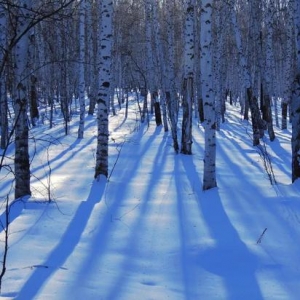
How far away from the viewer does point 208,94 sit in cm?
741

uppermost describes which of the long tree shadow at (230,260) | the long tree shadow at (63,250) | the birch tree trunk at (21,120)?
the birch tree trunk at (21,120)

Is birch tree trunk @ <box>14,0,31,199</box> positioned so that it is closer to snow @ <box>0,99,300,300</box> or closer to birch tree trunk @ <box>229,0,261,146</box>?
snow @ <box>0,99,300,300</box>

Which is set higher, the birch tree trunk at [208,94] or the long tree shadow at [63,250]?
the birch tree trunk at [208,94]

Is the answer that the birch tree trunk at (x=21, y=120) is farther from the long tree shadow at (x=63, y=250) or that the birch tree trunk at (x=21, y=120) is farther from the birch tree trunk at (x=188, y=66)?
the birch tree trunk at (x=188, y=66)

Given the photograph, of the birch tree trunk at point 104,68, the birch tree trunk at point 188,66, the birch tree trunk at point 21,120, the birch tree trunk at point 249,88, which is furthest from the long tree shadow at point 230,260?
the birch tree trunk at point 249,88

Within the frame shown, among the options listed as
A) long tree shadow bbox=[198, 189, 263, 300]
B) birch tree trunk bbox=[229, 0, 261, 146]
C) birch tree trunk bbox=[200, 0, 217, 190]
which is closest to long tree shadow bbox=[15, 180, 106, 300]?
long tree shadow bbox=[198, 189, 263, 300]

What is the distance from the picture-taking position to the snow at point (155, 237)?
375cm

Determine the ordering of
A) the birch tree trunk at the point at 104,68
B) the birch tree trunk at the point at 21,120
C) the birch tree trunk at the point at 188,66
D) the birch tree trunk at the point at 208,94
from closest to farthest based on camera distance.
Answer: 1. the birch tree trunk at the point at 21,120
2. the birch tree trunk at the point at 208,94
3. the birch tree trunk at the point at 104,68
4. the birch tree trunk at the point at 188,66

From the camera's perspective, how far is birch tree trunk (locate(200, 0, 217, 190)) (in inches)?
290

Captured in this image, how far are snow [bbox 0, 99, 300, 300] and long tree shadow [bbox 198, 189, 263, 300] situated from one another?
0.01 m

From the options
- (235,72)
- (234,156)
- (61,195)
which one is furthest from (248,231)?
(235,72)

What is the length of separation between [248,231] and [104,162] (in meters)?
3.86

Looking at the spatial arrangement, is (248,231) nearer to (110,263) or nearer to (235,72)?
(110,263)

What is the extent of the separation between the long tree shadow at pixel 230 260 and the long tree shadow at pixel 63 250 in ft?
4.82
